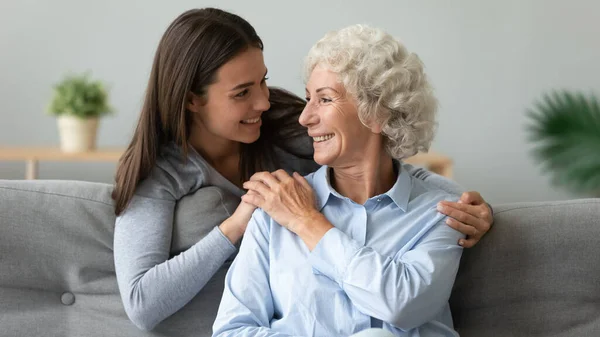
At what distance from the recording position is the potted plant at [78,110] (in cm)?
397

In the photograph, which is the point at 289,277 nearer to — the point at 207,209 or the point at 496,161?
the point at 207,209

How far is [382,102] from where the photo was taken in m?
1.86

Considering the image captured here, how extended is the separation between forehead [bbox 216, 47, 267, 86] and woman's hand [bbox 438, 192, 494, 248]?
2.05ft

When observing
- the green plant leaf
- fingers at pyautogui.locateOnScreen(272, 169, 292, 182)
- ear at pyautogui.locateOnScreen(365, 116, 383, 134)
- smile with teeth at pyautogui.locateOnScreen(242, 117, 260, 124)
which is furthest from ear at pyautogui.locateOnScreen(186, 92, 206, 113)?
the green plant leaf

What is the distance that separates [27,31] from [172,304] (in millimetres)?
2934

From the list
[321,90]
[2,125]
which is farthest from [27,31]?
[321,90]

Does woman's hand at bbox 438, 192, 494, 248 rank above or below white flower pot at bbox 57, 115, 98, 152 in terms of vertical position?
above

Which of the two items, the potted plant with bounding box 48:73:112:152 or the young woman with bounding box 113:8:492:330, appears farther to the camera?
the potted plant with bounding box 48:73:112:152

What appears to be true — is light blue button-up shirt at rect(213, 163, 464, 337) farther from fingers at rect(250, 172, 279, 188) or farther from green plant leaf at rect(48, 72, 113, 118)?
Result: green plant leaf at rect(48, 72, 113, 118)

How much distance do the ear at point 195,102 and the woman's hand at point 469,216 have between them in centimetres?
70

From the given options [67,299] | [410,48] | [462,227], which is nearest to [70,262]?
[67,299]

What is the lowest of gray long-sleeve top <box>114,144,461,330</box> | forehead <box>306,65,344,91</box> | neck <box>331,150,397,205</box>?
gray long-sleeve top <box>114,144,461,330</box>

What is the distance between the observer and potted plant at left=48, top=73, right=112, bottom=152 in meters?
3.97

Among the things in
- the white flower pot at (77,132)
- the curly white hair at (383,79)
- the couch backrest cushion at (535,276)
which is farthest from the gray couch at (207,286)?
the white flower pot at (77,132)
